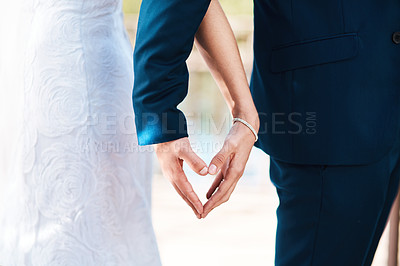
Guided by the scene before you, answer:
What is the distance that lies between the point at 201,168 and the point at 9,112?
0.57m

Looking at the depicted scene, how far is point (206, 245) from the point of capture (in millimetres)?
2576

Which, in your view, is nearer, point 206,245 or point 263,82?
point 263,82

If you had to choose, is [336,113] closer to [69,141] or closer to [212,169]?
[212,169]

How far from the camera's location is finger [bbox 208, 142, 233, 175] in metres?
0.83

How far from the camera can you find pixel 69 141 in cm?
107

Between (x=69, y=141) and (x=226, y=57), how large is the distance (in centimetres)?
41

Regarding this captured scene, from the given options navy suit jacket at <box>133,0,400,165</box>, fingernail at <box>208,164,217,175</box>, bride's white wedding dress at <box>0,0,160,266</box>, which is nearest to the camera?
fingernail at <box>208,164,217,175</box>

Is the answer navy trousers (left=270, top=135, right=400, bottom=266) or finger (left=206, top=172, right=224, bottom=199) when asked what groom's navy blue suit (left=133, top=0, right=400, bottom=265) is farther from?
finger (left=206, top=172, right=224, bottom=199)

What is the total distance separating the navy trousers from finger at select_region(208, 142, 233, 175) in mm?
223

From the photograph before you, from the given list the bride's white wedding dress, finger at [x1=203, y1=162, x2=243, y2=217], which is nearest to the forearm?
finger at [x1=203, y1=162, x2=243, y2=217]

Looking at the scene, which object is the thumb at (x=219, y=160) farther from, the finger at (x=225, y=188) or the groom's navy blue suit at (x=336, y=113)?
the groom's navy blue suit at (x=336, y=113)

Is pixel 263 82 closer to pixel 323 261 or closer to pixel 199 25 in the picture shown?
pixel 199 25

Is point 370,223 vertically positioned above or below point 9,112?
below

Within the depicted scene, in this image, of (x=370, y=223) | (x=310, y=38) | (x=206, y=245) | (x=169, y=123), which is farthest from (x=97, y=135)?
(x=206, y=245)
